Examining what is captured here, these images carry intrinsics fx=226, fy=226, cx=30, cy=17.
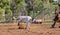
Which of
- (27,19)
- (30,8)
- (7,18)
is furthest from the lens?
(30,8)

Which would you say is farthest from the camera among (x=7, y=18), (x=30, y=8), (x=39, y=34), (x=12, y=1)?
(x=30, y=8)

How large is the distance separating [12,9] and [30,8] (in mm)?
4189

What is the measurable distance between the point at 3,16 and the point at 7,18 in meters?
1.32

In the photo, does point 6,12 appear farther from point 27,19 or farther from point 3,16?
point 27,19

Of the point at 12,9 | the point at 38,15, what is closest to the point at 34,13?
the point at 38,15

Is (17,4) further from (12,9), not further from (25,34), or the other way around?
(25,34)

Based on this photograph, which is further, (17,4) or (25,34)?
(17,4)

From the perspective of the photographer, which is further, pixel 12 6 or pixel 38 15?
pixel 12 6

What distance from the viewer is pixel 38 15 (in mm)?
32156

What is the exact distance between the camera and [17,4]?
34.4 meters

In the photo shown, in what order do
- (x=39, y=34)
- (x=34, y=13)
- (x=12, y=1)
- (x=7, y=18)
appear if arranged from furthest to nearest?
(x=12, y=1) → (x=34, y=13) → (x=7, y=18) → (x=39, y=34)

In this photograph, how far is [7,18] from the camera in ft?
99.6

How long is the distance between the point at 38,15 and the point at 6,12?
482 centimetres

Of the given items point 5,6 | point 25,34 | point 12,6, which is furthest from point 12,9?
point 25,34
